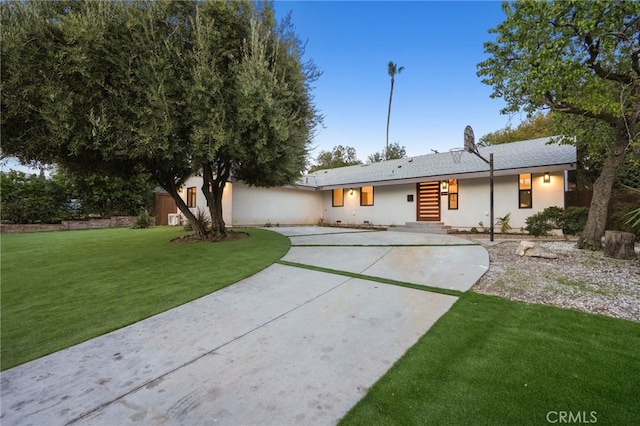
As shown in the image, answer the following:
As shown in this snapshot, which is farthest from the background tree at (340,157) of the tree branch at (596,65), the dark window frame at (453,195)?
the tree branch at (596,65)

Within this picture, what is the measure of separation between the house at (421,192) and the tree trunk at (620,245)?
469cm

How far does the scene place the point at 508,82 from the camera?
26.2ft

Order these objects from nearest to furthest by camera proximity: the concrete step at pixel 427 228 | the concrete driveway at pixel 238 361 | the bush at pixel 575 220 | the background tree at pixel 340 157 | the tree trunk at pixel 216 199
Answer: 1. the concrete driveway at pixel 238 361
2. the bush at pixel 575 220
3. the tree trunk at pixel 216 199
4. the concrete step at pixel 427 228
5. the background tree at pixel 340 157

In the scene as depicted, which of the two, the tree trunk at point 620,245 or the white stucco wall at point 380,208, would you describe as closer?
the tree trunk at point 620,245

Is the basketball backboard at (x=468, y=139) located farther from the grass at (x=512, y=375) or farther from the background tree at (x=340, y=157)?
the background tree at (x=340, y=157)

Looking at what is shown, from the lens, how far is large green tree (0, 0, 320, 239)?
18.1 feet

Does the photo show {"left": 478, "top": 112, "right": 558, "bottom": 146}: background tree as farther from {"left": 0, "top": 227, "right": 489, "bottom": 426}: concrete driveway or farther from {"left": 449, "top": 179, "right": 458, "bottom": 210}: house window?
{"left": 0, "top": 227, "right": 489, "bottom": 426}: concrete driveway

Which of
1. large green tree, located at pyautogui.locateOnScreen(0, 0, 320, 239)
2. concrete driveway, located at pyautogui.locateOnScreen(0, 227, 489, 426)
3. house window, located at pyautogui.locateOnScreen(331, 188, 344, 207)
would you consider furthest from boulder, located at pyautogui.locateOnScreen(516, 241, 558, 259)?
house window, located at pyautogui.locateOnScreen(331, 188, 344, 207)

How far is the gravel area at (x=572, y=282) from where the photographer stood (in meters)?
3.81

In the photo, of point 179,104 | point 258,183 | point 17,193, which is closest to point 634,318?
point 179,104

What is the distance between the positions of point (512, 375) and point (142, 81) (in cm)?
772

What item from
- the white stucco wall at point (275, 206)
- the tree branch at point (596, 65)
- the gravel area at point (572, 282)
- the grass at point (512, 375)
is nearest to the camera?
the grass at point (512, 375)

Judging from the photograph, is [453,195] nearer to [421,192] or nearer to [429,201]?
[429,201]

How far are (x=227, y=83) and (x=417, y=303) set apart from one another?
636cm
